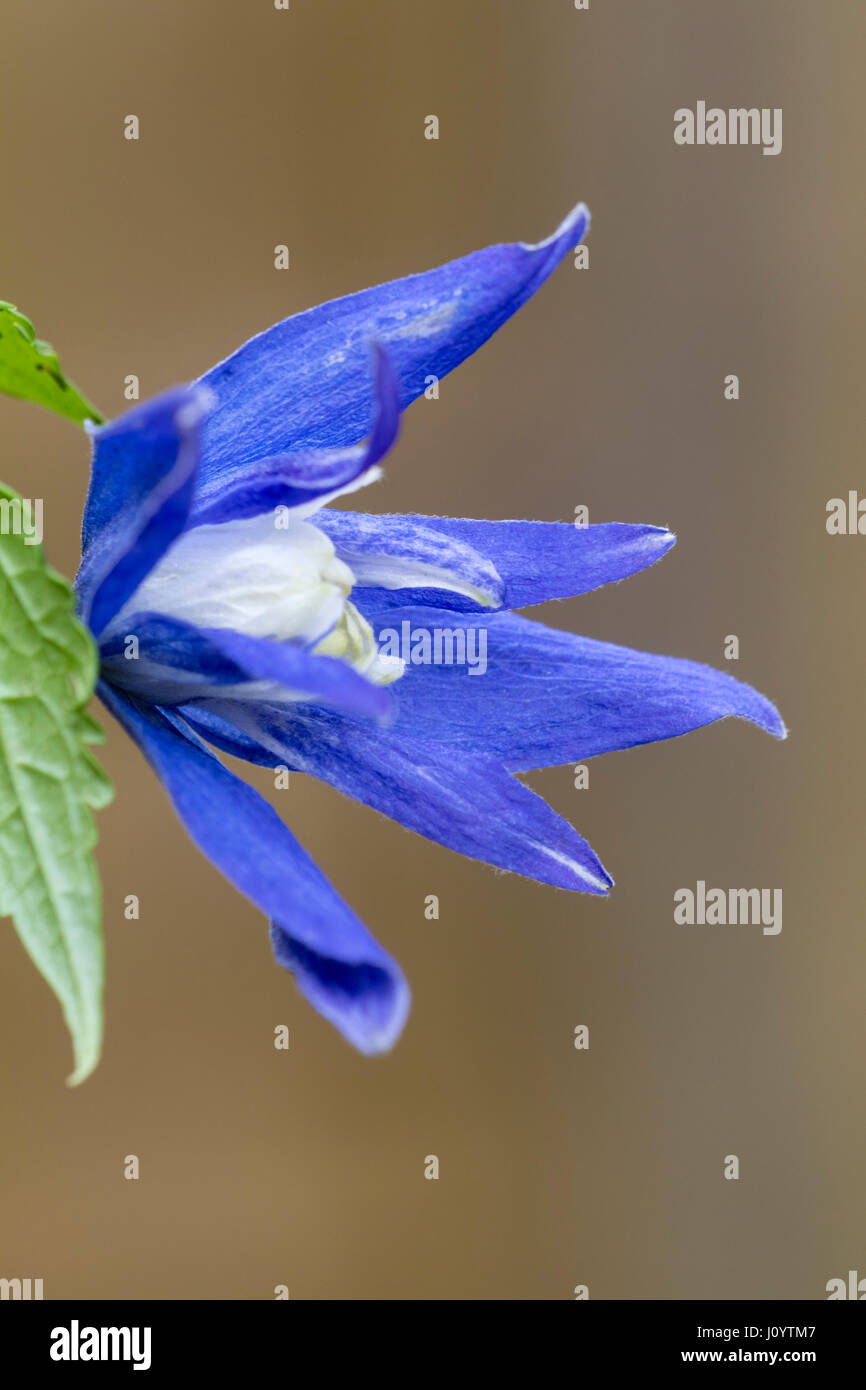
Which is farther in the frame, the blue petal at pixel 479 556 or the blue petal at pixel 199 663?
the blue petal at pixel 479 556

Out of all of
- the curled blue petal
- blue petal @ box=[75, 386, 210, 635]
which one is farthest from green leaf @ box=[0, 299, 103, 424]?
the curled blue petal

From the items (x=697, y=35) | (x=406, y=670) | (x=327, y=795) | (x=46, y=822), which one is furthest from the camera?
(x=697, y=35)

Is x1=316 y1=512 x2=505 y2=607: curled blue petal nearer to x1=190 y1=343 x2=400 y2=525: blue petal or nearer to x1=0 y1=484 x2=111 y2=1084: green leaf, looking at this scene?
x1=190 y1=343 x2=400 y2=525: blue petal

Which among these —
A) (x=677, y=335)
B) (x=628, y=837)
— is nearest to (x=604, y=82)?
(x=677, y=335)

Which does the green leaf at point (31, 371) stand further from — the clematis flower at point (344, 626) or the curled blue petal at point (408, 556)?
the curled blue petal at point (408, 556)

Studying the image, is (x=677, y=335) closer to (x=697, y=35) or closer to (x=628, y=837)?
(x=697, y=35)

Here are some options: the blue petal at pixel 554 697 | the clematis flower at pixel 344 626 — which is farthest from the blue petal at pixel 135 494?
the blue petal at pixel 554 697

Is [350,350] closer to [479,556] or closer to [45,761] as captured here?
[479,556]
